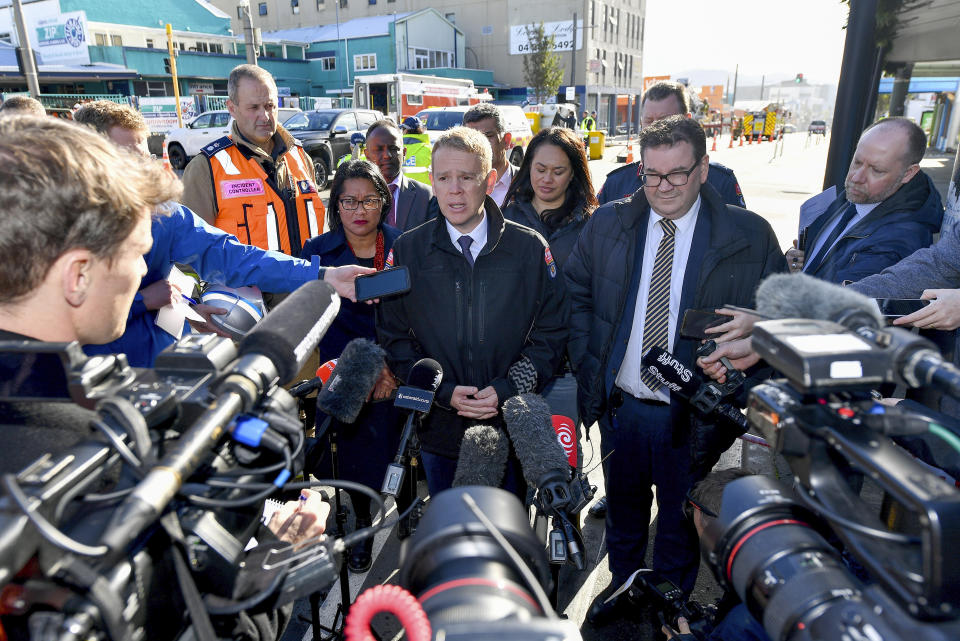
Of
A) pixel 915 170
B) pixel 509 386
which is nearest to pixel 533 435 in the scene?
pixel 509 386

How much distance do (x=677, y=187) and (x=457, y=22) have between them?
52.4 meters

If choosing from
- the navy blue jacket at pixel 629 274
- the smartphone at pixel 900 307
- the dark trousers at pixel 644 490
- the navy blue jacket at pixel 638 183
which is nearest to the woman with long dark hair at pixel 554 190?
the navy blue jacket at pixel 638 183

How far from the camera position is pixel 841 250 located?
2797mm

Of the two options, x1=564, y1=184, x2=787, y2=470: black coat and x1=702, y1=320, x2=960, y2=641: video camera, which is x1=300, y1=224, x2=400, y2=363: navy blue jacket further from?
x1=702, y1=320, x2=960, y2=641: video camera

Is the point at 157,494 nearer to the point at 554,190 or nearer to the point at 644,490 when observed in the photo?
the point at 644,490

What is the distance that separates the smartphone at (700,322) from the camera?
2104mm

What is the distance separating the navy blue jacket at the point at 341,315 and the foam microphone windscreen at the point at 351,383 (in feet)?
Result: 3.11

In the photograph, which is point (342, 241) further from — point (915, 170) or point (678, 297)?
point (915, 170)

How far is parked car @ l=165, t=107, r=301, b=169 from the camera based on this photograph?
17688 mm

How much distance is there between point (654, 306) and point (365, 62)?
145ft

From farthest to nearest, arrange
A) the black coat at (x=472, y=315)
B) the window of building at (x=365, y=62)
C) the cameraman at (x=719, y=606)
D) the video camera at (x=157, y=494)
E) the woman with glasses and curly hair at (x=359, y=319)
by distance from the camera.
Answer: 1. the window of building at (x=365, y=62)
2. the woman with glasses and curly hair at (x=359, y=319)
3. the black coat at (x=472, y=315)
4. the cameraman at (x=719, y=606)
5. the video camera at (x=157, y=494)

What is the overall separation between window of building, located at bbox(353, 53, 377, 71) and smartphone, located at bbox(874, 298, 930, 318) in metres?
44.4

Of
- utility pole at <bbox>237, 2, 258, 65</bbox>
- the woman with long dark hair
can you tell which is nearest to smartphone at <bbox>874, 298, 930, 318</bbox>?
the woman with long dark hair

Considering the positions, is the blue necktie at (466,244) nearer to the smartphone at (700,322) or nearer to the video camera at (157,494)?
the smartphone at (700,322)
